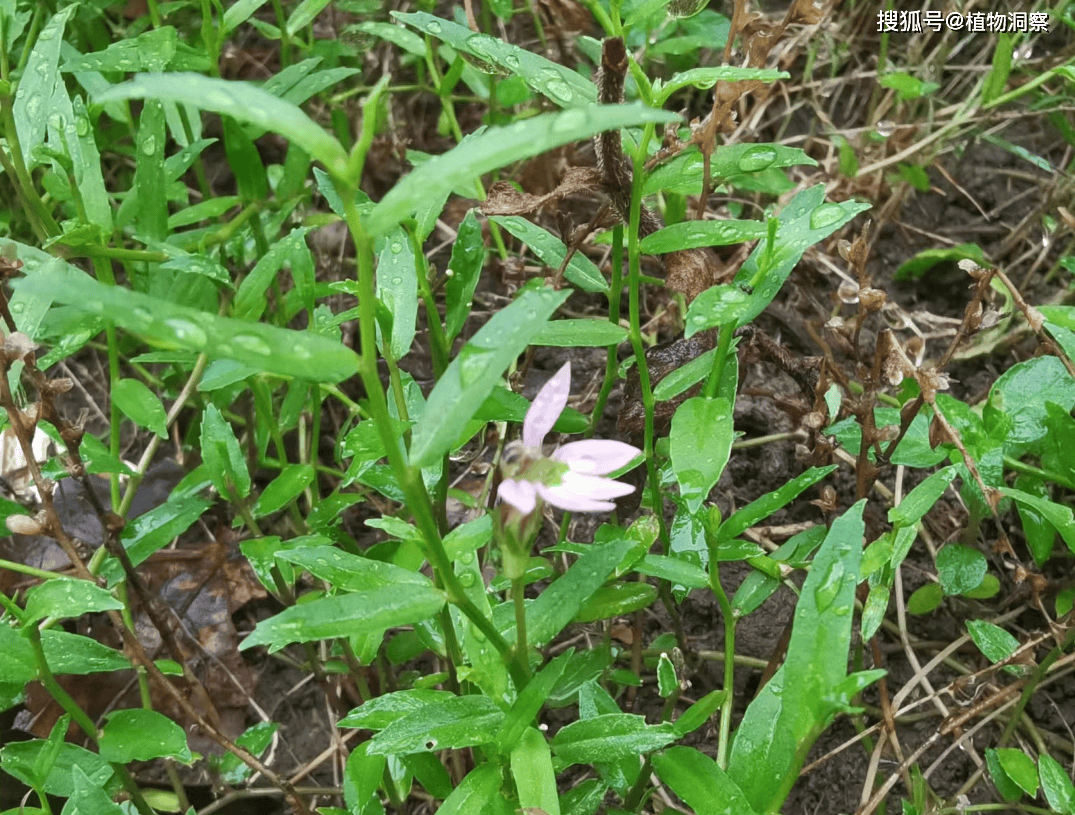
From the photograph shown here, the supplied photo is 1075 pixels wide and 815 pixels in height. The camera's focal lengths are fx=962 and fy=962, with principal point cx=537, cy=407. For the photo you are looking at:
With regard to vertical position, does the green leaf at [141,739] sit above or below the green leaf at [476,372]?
below

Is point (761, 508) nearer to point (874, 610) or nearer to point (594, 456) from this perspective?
point (874, 610)

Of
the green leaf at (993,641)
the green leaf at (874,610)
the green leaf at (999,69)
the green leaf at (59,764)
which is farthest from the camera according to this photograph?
the green leaf at (999,69)

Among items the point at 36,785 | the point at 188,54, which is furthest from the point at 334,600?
the point at 188,54

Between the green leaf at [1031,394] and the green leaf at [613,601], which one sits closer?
the green leaf at [613,601]

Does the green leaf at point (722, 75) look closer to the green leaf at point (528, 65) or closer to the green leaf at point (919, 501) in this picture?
the green leaf at point (528, 65)

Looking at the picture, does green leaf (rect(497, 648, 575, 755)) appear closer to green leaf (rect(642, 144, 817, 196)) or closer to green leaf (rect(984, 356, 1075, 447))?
green leaf (rect(642, 144, 817, 196))

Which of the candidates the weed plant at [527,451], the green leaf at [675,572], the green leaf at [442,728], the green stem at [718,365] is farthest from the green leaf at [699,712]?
the green stem at [718,365]

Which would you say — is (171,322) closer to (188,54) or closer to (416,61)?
(188,54)
